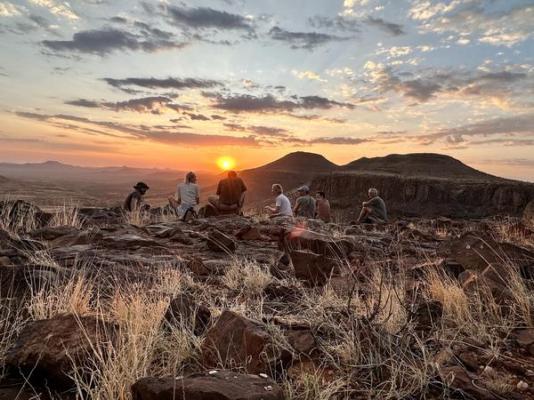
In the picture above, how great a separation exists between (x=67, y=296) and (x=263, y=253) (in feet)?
15.6

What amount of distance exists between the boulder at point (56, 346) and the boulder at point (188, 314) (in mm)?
614

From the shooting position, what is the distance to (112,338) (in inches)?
119

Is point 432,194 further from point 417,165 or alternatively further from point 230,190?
point 230,190

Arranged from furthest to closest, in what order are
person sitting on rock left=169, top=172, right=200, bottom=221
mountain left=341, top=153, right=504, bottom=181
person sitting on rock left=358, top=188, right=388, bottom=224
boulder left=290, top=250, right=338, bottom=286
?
mountain left=341, top=153, right=504, bottom=181, person sitting on rock left=358, top=188, right=388, bottom=224, person sitting on rock left=169, top=172, right=200, bottom=221, boulder left=290, top=250, right=338, bottom=286

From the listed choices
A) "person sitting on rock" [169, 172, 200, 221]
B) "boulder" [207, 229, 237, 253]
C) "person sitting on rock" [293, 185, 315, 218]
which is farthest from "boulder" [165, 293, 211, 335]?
"person sitting on rock" [293, 185, 315, 218]

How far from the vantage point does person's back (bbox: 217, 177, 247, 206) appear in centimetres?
1424

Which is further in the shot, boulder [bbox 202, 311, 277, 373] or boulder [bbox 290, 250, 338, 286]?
boulder [bbox 290, 250, 338, 286]

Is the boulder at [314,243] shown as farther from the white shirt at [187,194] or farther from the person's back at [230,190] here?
the person's back at [230,190]

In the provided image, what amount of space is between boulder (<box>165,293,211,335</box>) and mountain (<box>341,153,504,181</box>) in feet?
210

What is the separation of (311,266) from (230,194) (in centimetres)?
844

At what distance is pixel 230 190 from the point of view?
46.7ft

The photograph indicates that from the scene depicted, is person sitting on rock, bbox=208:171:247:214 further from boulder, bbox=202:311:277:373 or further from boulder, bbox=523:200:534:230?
boulder, bbox=202:311:277:373

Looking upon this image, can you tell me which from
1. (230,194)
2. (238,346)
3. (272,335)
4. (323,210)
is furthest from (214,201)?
(238,346)

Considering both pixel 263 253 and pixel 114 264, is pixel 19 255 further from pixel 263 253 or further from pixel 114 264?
pixel 263 253
